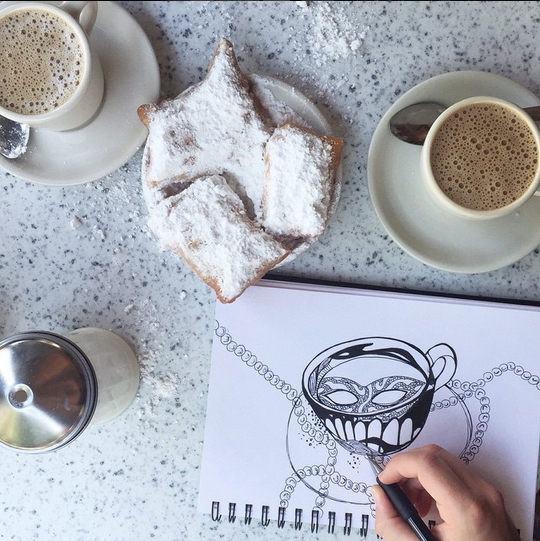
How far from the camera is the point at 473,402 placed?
3.01ft

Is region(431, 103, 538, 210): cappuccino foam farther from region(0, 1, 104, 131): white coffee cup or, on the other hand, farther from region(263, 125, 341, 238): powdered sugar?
region(0, 1, 104, 131): white coffee cup

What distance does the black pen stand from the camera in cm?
83

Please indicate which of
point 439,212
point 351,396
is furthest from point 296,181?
point 351,396

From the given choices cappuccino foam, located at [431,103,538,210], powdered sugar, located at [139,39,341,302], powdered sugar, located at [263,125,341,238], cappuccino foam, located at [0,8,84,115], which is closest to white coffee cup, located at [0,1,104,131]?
cappuccino foam, located at [0,8,84,115]

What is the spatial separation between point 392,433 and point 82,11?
73 centimetres

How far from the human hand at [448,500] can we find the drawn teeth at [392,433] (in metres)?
0.05

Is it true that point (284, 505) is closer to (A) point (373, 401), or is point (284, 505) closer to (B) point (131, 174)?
(A) point (373, 401)

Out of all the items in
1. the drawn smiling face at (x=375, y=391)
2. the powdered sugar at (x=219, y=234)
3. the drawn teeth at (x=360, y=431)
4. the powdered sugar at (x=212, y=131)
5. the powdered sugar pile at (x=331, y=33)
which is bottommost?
the drawn teeth at (x=360, y=431)

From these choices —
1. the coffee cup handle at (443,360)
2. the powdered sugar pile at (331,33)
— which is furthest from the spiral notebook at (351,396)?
the powdered sugar pile at (331,33)

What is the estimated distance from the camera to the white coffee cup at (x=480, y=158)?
787 millimetres

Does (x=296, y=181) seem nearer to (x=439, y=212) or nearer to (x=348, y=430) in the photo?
(x=439, y=212)

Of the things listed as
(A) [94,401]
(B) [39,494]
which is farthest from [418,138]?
(B) [39,494]

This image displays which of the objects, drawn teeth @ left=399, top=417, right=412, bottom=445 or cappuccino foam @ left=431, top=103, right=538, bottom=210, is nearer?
cappuccino foam @ left=431, top=103, right=538, bottom=210

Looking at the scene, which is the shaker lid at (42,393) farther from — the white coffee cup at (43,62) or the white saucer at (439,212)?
the white saucer at (439,212)
